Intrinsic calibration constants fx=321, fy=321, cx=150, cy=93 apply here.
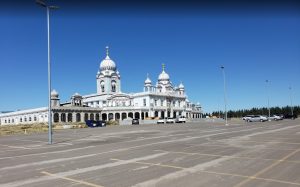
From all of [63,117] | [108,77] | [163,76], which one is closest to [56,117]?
[63,117]

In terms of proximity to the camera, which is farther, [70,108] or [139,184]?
[70,108]

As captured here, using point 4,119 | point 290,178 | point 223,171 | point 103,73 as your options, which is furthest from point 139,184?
point 4,119

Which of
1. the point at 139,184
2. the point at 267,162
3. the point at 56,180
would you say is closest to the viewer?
the point at 139,184

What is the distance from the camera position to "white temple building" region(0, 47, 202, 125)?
123m

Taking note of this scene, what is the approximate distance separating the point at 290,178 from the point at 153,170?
429cm

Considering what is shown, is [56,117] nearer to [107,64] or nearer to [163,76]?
[107,64]

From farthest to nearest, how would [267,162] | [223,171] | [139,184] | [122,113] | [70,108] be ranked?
1. [122,113]
2. [70,108]
3. [267,162]
4. [223,171]
5. [139,184]

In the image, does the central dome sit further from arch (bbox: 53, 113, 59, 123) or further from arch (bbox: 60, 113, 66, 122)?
arch (bbox: 53, 113, 59, 123)

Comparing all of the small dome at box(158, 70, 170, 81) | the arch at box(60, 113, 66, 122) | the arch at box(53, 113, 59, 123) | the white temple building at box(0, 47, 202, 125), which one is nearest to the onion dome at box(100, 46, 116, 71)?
the white temple building at box(0, 47, 202, 125)

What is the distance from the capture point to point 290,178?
30.2 ft

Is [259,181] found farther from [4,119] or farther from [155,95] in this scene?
[4,119]

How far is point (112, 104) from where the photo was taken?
133 m

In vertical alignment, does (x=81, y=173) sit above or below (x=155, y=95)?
below

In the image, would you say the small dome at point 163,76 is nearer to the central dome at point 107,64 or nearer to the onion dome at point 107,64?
the onion dome at point 107,64
